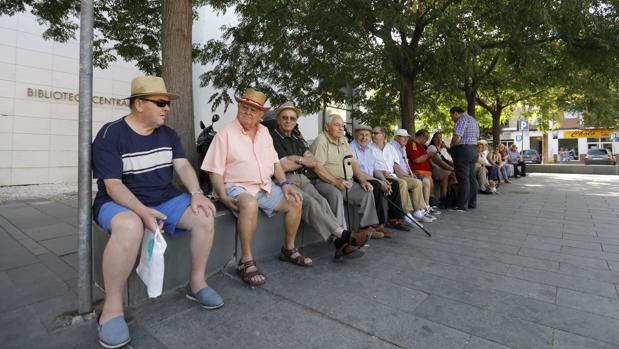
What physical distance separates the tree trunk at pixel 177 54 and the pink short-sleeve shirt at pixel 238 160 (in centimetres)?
107

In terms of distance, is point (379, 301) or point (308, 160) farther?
point (308, 160)

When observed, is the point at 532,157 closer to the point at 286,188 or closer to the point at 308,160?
the point at 308,160

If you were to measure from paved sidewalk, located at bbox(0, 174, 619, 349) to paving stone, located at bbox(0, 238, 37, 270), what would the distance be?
1cm

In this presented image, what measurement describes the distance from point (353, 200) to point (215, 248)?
74.3 inches

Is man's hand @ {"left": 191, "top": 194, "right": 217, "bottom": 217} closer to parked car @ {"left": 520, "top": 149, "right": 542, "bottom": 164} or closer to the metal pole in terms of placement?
the metal pole

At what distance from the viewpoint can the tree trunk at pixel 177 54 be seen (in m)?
4.01

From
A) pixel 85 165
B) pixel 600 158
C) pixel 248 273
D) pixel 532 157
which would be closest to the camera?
pixel 85 165

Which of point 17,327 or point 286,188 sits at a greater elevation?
point 286,188

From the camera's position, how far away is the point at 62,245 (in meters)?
3.99

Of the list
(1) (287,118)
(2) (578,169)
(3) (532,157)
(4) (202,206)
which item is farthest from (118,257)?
(3) (532,157)

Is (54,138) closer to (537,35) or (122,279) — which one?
(122,279)

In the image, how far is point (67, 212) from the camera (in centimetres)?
611

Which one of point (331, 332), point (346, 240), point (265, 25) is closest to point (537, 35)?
point (265, 25)

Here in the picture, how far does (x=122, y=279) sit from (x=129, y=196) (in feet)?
1.69
